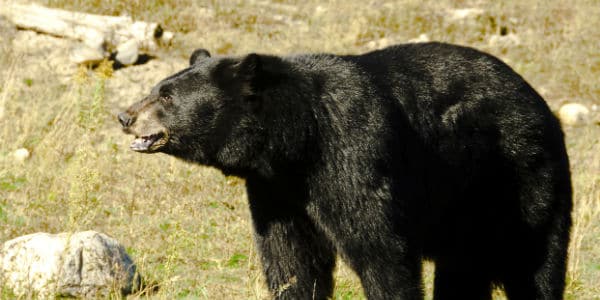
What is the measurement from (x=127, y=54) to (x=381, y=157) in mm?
7642

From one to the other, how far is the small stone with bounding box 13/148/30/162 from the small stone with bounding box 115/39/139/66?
283 centimetres

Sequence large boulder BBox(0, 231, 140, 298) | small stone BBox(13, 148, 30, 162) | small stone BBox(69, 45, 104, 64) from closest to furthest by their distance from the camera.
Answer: large boulder BBox(0, 231, 140, 298) → small stone BBox(13, 148, 30, 162) → small stone BBox(69, 45, 104, 64)

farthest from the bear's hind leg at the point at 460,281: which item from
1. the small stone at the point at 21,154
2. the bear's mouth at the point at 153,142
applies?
Result: the small stone at the point at 21,154

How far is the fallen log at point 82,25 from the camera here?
39.2 feet

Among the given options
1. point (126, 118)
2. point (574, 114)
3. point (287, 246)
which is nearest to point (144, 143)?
point (126, 118)

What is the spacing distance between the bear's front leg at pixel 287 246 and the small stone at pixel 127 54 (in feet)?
23.4

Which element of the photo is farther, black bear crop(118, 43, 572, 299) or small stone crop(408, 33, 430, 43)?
small stone crop(408, 33, 430, 43)

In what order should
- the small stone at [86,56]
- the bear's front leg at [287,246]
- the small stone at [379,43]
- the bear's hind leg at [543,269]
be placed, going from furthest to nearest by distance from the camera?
the small stone at [379,43], the small stone at [86,56], the bear's hind leg at [543,269], the bear's front leg at [287,246]

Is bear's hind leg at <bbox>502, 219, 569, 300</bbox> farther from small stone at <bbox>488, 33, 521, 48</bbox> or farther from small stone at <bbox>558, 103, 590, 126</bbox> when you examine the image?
small stone at <bbox>488, 33, 521, 48</bbox>

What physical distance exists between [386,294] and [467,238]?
3.03 feet

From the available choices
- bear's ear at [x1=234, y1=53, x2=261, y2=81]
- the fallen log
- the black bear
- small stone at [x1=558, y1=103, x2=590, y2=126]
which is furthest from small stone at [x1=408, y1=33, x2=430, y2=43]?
bear's ear at [x1=234, y1=53, x2=261, y2=81]

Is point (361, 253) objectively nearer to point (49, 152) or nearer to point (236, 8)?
point (49, 152)

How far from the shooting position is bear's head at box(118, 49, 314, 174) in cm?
456

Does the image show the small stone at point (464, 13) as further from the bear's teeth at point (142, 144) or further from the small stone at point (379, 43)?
the bear's teeth at point (142, 144)
